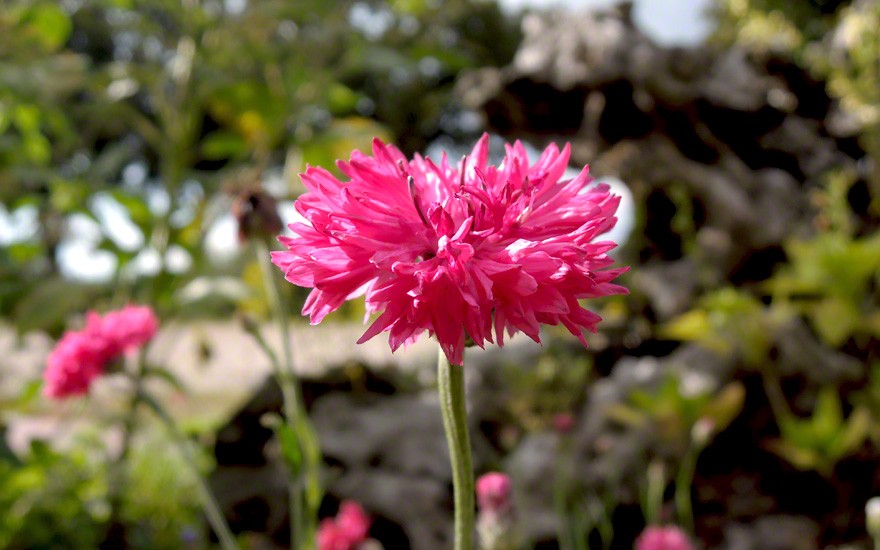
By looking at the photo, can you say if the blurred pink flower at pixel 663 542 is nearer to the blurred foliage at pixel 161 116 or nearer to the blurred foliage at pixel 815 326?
the blurred foliage at pixel 815 326

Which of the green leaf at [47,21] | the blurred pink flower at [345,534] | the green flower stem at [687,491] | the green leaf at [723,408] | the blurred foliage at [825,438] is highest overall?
the green leaf at [47,21]

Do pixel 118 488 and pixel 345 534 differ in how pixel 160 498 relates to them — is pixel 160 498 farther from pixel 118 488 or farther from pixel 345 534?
pixel 345 534

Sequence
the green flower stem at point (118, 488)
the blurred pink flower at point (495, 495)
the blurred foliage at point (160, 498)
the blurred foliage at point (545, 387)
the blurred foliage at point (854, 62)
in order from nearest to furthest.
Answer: the blurred pink flower at point (495, 495) < the green flower stem at point (118, 488) < the blurred foliage at point (160, 498) < the blurred foliage at point (545, 387) < the blurred foliage at point (854, 62)

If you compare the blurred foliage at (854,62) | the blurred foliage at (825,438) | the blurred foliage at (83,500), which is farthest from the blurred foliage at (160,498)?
the blurred foliage at (854,62)

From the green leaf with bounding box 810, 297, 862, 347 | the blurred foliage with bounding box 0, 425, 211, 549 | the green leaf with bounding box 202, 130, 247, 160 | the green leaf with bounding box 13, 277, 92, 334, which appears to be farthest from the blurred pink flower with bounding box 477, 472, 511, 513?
the green leaf with bounding box 202, 130, 247, 160

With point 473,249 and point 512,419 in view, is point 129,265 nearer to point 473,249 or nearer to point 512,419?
point 512,419

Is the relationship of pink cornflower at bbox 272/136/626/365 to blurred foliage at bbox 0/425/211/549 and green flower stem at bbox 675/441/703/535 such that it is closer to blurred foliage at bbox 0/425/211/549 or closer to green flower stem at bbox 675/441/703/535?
blurred foliage at bbox 0/425/211/549

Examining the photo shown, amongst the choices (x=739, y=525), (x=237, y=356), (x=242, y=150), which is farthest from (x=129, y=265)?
(x=237, y=356)
